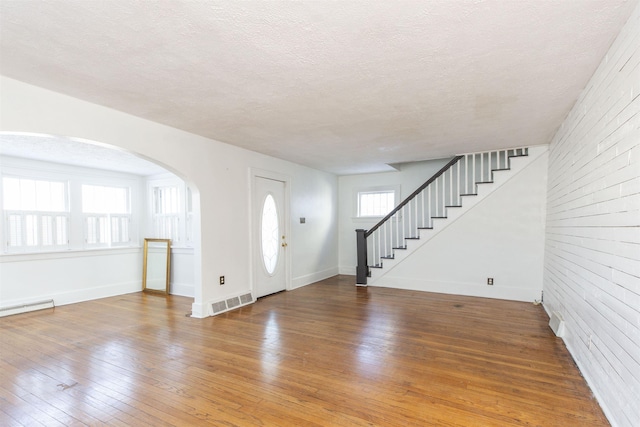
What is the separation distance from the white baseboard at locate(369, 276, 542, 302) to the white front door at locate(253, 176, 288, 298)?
6.42 ft

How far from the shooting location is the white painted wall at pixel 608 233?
180 centimetres

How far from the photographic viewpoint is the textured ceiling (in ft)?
5.78

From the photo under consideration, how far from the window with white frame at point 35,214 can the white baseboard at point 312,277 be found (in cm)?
403

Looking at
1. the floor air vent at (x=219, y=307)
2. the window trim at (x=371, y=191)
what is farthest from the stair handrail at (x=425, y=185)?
the floor air vent at (x=219, y=307)

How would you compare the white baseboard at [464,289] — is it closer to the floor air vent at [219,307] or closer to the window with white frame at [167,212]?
the floor air vent at [219,307]

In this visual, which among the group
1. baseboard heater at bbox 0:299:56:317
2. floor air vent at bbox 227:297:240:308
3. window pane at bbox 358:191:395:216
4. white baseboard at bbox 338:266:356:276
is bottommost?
white baseboard at bbox 338:266:356:276

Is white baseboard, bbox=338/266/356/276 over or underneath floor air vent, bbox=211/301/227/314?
underneath

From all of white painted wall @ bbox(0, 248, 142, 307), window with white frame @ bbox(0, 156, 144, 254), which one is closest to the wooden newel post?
white painted wall @ bbox(0, 248, 142, 307)

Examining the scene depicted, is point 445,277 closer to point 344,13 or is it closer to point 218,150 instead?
point 218,150

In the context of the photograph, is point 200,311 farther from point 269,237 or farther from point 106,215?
point 106,215

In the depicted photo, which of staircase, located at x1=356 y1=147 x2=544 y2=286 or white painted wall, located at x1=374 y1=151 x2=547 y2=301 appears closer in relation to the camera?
white painted wall, located at x1=374 y1=151 x2=547 y2=301

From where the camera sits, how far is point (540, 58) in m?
2.28

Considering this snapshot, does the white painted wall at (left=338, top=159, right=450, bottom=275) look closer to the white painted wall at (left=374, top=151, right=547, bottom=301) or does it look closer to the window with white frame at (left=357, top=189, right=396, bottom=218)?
the window with white frame at (left=357, top=189, right=396, bottom=218)

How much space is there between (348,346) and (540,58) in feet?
9.74
